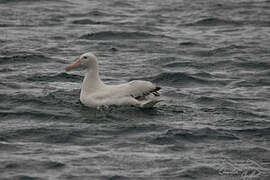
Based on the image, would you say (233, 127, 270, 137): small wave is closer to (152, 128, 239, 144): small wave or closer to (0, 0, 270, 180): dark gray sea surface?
(0, 0, 270, 180): dark gray sea surface

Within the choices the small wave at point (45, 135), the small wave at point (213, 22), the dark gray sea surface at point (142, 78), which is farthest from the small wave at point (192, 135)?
the small wave at point (213, 22)

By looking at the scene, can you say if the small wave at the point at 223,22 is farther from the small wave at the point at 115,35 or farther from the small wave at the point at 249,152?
the small wave at the point at 249,152

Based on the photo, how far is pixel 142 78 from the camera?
19781 mm

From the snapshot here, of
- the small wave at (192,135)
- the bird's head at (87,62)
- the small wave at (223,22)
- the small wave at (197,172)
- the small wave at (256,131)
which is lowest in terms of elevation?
the small wave at (256,131)

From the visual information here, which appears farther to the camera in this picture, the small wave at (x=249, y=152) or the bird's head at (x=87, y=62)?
the bird's head at (x=87, y=62)

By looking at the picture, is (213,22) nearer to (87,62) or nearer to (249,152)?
(87,62)

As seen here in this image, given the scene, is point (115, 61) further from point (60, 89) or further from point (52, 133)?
point (52, 133)

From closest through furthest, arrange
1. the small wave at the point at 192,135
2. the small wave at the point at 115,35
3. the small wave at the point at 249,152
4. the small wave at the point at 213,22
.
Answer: the small wave at the point at 249,152 < the small wave at the point at 192,135 < the small wave at the point at 115,35 < the small wave at the point at 213,22

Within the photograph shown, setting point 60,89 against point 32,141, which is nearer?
point 32,141

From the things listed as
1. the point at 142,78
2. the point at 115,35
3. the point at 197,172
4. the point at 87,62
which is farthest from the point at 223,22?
the point at 197,172

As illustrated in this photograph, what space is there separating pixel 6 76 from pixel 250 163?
7993mm

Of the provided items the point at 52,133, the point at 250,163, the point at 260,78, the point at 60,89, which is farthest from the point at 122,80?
the point at 250,163

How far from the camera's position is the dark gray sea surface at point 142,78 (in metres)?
12.9

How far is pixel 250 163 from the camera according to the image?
43.0ft
